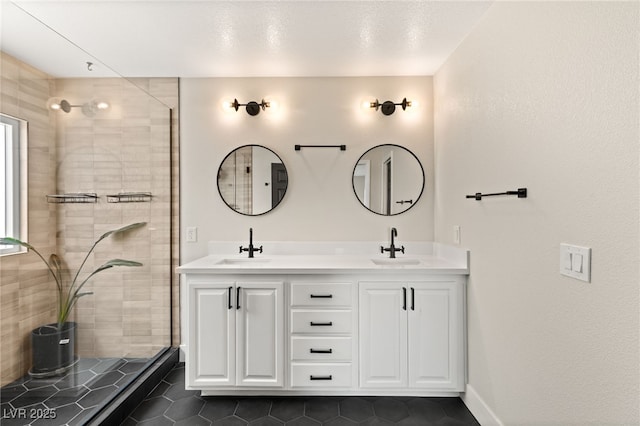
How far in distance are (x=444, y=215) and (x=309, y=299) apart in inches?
48.6

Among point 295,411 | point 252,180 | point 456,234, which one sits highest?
point 252,180

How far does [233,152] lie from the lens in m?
2.67

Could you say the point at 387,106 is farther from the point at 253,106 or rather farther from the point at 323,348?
the point at 323,348

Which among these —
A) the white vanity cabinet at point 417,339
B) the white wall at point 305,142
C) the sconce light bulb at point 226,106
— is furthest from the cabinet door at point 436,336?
the sconce light bulb at point 226,106

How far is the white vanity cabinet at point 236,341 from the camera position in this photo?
6.73 ft

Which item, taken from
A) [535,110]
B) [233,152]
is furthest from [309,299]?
[535,110]

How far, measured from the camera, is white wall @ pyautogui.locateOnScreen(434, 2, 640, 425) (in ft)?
3.20

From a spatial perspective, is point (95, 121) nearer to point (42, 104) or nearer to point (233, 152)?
point (42, 104)

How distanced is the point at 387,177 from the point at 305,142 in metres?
0.76

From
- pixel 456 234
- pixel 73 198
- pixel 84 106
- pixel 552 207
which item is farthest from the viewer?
pixel 456 234

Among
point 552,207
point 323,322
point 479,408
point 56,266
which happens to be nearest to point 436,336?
point 479,408

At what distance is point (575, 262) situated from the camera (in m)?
1.15

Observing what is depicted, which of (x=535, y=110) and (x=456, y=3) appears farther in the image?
(x=456, y=3)

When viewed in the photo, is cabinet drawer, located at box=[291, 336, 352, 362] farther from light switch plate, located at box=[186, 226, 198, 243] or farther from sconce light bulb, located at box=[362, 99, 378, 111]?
sconce light bulb, located at box=[362, 99, 378, 111]
